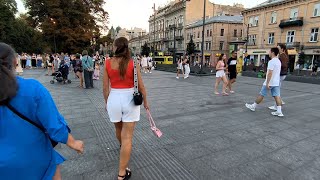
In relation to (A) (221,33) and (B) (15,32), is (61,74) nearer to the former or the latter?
(B) (15,32)

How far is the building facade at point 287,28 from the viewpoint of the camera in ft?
104

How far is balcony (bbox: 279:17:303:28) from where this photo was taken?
3294 cm

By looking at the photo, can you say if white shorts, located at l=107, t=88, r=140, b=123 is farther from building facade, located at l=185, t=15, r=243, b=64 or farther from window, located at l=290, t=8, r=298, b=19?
building facade, located at l=185, t=15, r=243, b=64

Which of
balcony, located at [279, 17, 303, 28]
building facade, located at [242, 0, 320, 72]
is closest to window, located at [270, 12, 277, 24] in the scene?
building facade, located at [242, 0, 320, 72]


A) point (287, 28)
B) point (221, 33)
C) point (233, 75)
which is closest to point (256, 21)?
point (287, 28)

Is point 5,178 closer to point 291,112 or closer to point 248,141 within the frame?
point 248,141

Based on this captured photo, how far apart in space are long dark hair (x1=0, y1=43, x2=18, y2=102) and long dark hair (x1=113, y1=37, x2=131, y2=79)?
1.40 m

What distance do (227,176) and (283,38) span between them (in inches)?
1536

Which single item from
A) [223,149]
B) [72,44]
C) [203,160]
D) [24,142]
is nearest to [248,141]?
[223,149]

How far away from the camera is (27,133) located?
5.08 feet

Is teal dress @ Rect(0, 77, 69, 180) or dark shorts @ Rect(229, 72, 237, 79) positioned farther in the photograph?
dark shorts @ Rect(229, 72, 237, 79)

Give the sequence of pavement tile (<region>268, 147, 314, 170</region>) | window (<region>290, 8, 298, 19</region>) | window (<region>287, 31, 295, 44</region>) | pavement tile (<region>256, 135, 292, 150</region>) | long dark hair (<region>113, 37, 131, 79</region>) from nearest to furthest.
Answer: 1. long dark hair (<region>113, 37, 131, 79</region>)
2. pavement tile (<region>268, 147, 314, 170</region>)
3. pavement tile (<region>256, 135, 292, 150</region>)
4. window (<region>290, 8, 298, 19</region>)
5. window (<region>287, 31, 295, 44</region>)

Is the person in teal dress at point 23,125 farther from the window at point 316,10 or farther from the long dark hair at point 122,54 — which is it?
the window at point 316,10

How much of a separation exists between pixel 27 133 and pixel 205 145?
326cm
